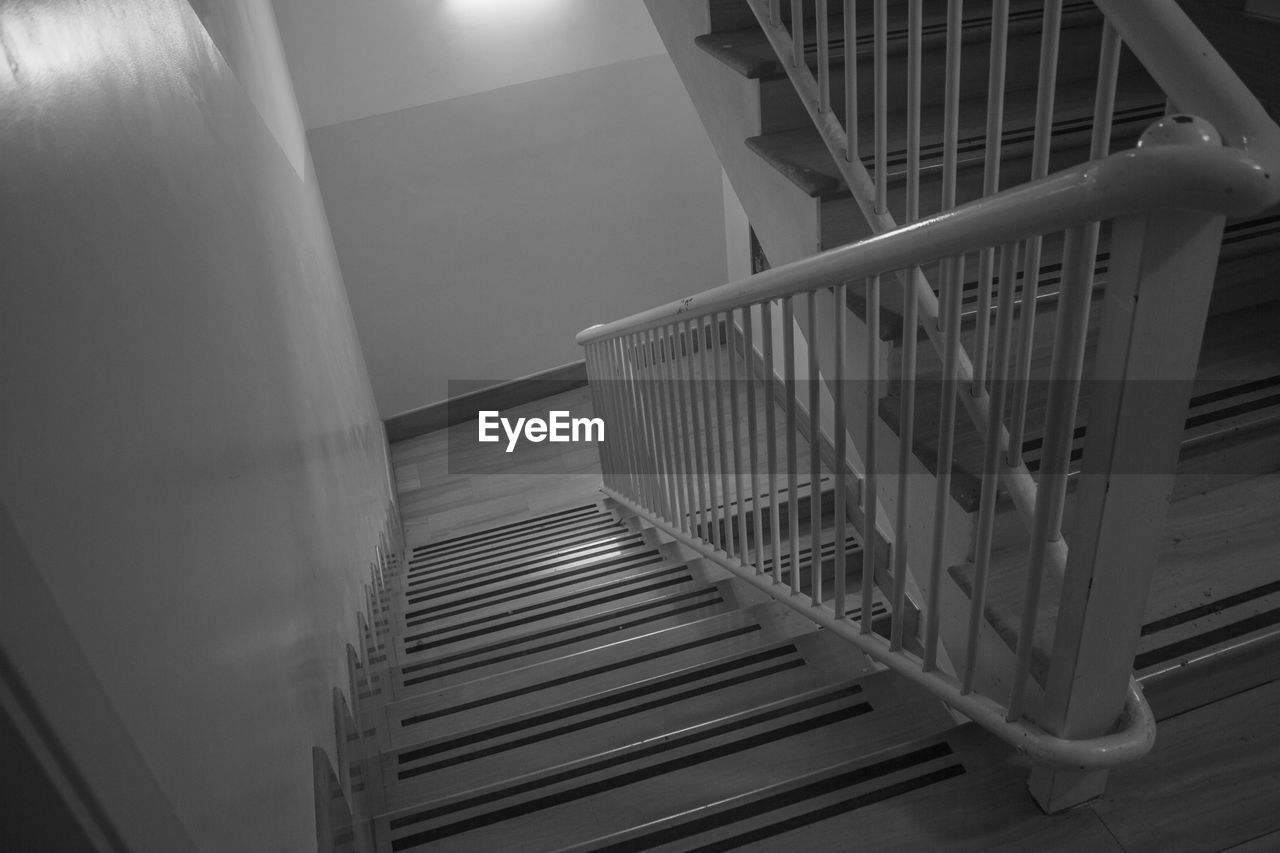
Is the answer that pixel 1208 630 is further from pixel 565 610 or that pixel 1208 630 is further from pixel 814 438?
pixel 565 610

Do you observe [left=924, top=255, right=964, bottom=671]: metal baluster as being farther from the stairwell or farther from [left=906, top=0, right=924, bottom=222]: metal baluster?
[left=906, top=0, right=924, bottom=222]: metal baluster

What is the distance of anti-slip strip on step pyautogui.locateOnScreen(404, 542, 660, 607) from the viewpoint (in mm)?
3523

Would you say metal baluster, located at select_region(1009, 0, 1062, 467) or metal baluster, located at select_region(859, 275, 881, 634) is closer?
metal baluster, located at select_region(1009, 0, 1062, 467)

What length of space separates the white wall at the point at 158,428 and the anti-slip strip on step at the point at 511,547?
2.07 metres

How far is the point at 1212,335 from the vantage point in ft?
6.33

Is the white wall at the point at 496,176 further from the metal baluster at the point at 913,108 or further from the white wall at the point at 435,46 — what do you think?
the metal baluster at the point at 913,108

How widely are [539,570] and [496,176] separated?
358cm

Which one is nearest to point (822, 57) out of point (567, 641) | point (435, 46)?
point (567, 641)

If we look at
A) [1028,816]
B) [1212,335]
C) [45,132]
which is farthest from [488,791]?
[1212,335]

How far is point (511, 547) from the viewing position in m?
4.48

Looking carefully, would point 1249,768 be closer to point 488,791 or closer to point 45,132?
point 488,791

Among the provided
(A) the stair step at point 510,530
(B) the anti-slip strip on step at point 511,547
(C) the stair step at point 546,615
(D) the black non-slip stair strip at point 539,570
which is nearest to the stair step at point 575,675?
(C) the stair step at point 546,615

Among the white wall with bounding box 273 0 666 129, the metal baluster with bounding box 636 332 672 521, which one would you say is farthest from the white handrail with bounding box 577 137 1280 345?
the white wall with bounding box 273 0 666 129

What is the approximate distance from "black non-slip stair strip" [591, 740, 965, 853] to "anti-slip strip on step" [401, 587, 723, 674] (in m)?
1.34
